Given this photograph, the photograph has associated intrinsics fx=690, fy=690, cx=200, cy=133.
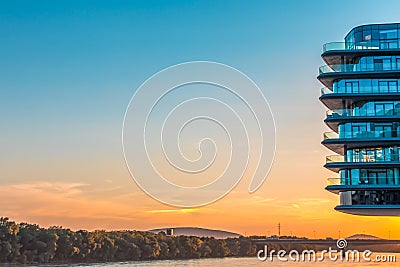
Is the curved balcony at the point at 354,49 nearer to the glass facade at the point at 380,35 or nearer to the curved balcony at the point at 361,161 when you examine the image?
the glass facade at the point at 380,35

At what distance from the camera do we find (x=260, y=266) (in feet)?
354

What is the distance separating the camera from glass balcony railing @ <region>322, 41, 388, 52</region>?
4675 cm

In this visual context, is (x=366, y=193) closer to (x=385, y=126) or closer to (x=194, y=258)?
(x=385, y=126)

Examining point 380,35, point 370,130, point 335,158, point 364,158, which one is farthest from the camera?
point 380,35

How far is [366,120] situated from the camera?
150 feet

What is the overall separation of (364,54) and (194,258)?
89.0 meters

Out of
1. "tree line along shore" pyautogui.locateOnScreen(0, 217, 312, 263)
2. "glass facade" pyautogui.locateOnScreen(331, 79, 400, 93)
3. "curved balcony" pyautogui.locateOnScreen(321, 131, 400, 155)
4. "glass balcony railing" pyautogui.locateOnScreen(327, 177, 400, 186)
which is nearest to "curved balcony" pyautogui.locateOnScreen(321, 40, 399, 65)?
"glass facade" pyautogui.locateOnScreen(331, 79, 400, 93)

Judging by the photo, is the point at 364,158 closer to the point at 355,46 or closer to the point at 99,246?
the point at 355,46

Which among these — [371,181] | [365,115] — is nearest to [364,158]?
[371,181]

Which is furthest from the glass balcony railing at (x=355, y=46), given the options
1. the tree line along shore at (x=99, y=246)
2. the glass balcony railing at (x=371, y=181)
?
the tree line along shore at (x=99, y=246)

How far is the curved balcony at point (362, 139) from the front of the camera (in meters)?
45.3

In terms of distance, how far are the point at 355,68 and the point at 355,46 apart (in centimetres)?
168

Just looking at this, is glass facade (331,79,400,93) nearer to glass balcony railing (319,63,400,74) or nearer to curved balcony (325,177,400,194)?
glass balcony railing (319,63,400,74)

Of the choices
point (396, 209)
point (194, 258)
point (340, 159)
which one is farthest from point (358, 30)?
point (194, 258)
